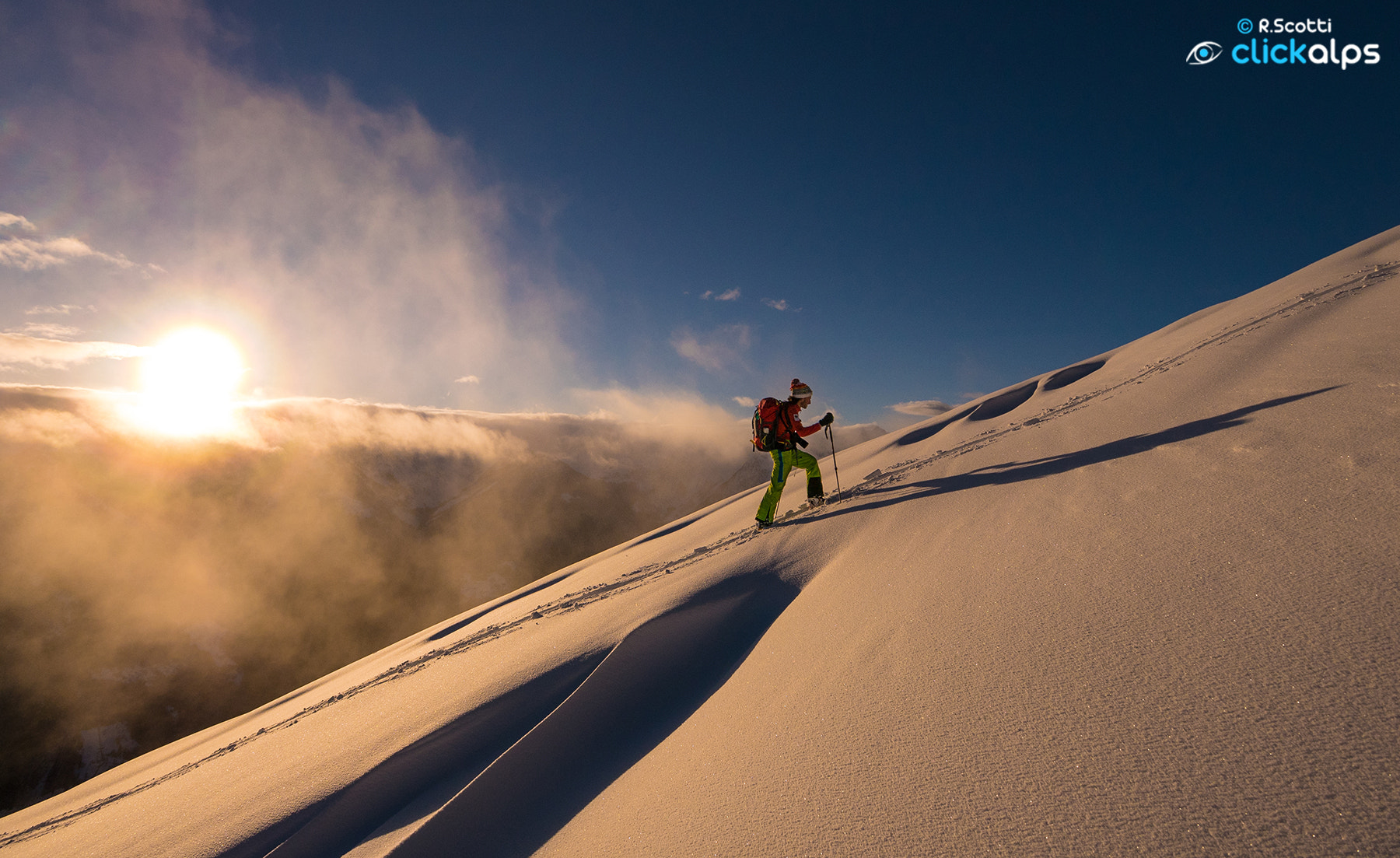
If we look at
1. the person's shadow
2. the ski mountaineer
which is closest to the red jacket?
the ski mountaineer

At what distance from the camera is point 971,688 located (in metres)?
1.64

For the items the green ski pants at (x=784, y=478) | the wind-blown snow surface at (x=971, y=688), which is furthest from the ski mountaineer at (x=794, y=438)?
the wind-blown snow surface at (x=971, y=688)

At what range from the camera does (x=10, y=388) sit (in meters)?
18.6

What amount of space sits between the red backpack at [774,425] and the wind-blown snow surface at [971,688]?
140 centimetres

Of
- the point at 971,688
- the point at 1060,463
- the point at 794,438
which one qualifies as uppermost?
the point at 794,438

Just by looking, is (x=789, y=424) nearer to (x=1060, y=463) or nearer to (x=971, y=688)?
(x=1060, y=463)

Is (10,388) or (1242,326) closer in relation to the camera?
(1242,326)

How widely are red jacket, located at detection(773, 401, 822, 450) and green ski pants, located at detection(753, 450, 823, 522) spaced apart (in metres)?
0.11

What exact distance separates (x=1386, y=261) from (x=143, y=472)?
3228 cm

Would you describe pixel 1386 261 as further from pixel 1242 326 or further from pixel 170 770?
pixel 170 770

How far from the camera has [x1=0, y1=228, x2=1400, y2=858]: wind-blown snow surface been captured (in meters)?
1.14

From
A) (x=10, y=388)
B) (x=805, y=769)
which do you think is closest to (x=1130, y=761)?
(x=805, y=769)

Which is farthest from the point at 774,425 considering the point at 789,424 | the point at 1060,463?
the point at 1060,463

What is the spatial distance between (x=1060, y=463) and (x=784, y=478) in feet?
7.87
